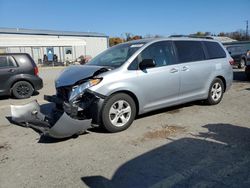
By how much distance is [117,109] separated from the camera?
5535 mm

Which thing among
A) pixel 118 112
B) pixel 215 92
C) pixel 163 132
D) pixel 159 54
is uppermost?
pixel 159 54

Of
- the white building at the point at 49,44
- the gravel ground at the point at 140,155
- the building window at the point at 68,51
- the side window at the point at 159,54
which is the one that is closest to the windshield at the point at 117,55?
the side window at the point at 159,54

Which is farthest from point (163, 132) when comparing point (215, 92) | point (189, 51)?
point (215, 92)

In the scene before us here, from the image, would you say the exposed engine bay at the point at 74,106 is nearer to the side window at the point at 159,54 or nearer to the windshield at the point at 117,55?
the windshield at the point at 117,55

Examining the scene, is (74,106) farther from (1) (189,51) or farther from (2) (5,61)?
(2) (5,61)

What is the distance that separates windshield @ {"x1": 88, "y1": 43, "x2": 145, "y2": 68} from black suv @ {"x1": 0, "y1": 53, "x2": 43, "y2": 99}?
14.3 ft

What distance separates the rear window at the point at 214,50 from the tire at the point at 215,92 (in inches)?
24.6

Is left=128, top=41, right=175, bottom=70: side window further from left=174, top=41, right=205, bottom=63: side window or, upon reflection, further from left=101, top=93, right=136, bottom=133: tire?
left=101, top=93, right=136, bottom=133: tire

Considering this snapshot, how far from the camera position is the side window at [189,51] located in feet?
22.0

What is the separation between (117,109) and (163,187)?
233 centimetres

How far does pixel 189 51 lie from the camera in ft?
22.8

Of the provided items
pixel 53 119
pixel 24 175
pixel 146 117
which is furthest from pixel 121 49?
pixel 24 175

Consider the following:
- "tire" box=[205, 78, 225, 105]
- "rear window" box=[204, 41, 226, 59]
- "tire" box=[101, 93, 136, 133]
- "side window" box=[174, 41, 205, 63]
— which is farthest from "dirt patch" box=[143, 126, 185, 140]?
"rear window" box=[204, 41, 226, 59]

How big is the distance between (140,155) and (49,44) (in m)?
34.9
